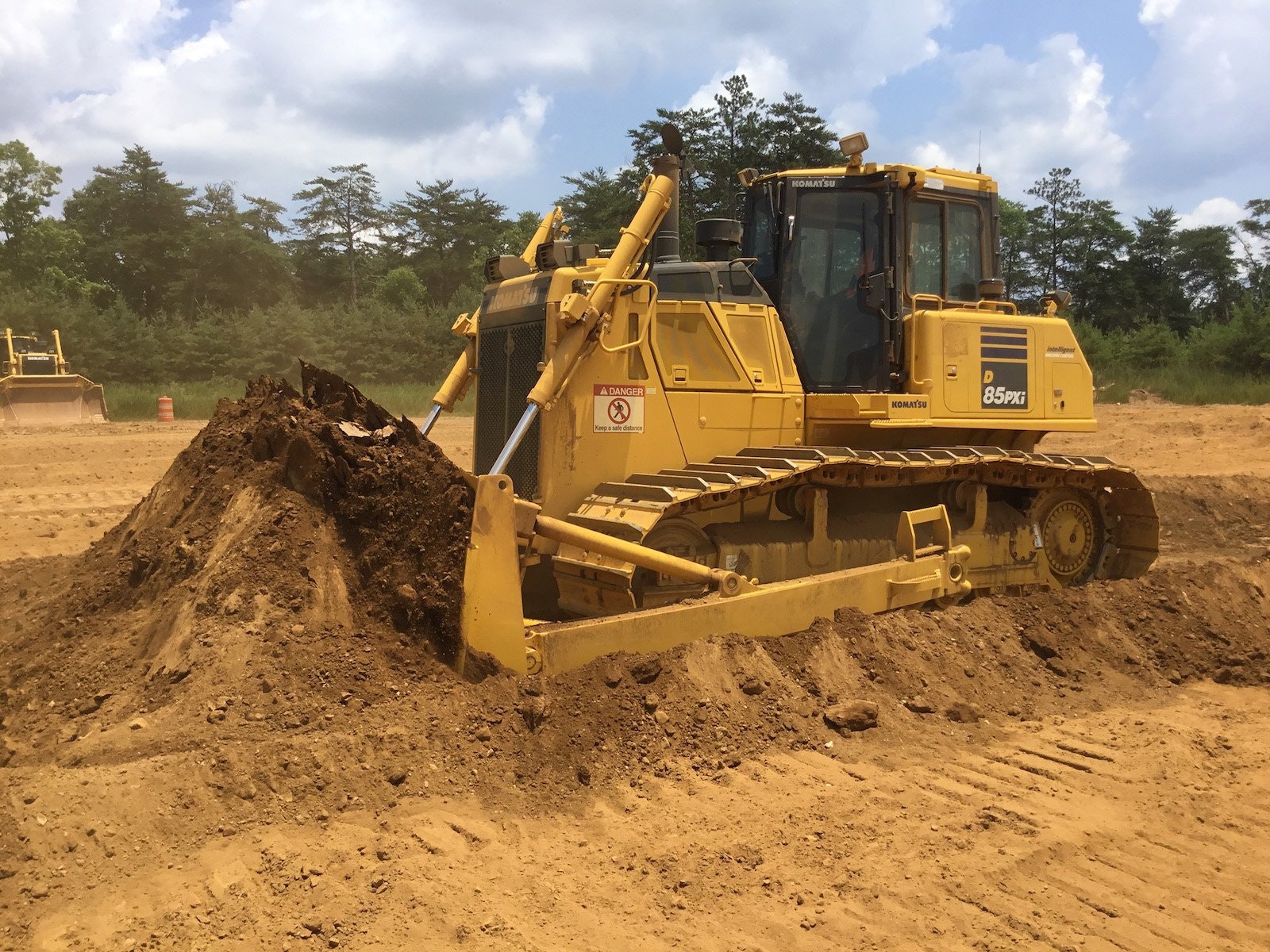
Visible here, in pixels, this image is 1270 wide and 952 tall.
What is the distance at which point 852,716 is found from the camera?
541 centimetres

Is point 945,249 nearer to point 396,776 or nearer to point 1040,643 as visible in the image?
point 1040,643

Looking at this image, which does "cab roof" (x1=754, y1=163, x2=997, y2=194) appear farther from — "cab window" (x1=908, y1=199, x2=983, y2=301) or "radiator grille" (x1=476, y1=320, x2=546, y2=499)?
"radiator grille" (x1=476, y1=320, x2=546, y2=499)

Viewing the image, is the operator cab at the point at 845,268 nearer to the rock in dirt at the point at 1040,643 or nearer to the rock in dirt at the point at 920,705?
the rock in dirt at the point at 1040,643

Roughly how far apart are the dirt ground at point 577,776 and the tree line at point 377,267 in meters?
23.8

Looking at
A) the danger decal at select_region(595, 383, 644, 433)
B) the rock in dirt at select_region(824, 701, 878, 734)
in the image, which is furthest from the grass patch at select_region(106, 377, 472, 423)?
the rock in dirt at select_region(824, 701, 878, 734)

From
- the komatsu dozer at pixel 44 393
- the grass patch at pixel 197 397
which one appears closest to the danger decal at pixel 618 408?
the grass patch at pixel 197 397

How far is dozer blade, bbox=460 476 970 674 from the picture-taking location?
204 inches

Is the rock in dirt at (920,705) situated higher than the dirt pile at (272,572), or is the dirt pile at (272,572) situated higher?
the dirt pile at (272,572)

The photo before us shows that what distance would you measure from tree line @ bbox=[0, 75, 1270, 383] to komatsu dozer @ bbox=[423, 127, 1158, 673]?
21451 mm

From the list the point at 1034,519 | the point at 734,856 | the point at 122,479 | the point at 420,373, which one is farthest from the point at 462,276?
the point at 734,856

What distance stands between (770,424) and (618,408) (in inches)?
43.9

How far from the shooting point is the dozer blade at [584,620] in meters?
5.17

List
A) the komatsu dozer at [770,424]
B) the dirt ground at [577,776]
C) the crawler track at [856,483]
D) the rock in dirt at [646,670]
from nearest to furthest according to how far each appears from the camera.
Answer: the dirt ground at [577,776], the rock in dirt at [646,670], the komatsu dozer at [770,424], the crawler track at [856,483]

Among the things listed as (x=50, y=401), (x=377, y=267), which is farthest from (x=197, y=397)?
(x=377, y=267)
